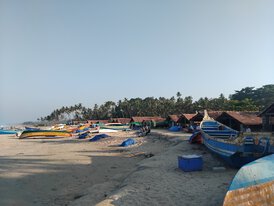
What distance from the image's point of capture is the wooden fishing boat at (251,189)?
5.88 metres

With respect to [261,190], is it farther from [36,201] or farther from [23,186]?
[23,186]

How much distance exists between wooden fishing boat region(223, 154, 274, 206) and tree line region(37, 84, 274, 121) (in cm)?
4450

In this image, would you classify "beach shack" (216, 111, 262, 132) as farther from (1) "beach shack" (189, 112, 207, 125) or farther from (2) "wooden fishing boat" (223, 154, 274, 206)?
(2) "wooden fishing boat" (223, 154, 274, 206)

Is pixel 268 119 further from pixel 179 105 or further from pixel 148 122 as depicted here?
pixel 179 105

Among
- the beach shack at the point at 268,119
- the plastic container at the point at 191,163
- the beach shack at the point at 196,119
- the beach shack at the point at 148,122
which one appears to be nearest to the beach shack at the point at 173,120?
the beach shack at the point at 148,122

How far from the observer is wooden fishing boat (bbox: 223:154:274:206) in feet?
19.3

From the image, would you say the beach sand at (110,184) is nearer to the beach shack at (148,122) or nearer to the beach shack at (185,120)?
the beach shack at (185,120)

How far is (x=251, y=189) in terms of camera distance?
607 cm

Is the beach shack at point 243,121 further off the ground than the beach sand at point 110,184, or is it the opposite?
the beach shack at point 243,121

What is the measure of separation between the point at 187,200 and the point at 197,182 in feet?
6.72

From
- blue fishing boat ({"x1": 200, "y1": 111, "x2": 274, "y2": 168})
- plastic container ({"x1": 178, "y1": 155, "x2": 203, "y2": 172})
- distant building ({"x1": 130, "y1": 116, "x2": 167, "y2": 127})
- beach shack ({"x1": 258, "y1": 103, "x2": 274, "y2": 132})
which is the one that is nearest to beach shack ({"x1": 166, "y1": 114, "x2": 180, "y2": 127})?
distant building ({"x1": 130, "y1": 116, "x2": 167, "y2": 127})

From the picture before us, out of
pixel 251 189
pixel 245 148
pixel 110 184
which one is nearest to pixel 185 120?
pixel 245 148

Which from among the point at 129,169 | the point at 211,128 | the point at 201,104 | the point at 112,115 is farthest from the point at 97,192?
the point at 112,115

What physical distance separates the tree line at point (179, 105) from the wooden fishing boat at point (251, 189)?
146ft
